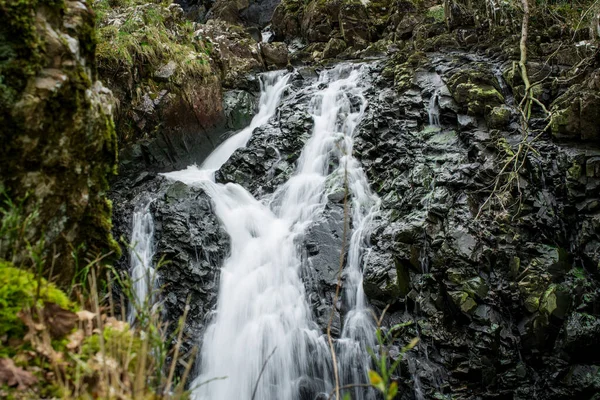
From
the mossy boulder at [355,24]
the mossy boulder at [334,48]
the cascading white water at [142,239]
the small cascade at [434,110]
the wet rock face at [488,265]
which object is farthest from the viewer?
the mossy boulder at [355,24]

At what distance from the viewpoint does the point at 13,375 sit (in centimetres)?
154

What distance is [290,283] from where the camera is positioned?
6.35 m

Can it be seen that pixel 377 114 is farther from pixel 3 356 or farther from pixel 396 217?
pixel 3 356

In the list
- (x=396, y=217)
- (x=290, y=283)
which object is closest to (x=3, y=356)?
(x=290, y=283)

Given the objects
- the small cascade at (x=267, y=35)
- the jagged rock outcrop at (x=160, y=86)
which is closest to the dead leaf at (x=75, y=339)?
the jagged rock outcrop at (x=160, y=86)

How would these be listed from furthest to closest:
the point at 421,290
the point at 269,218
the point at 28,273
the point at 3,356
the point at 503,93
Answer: the point at 503,93 < the point at 269,218 < the point at 421,290 < the point at 28,273 < the point at 3,356

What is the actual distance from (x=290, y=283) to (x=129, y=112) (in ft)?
17.5

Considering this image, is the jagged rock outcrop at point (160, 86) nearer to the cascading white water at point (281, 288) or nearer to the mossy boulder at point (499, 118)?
the cascading white water at point (281, 288)

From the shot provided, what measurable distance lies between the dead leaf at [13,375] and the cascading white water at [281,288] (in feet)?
7.93

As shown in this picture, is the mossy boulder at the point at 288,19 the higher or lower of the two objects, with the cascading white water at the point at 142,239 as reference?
higher

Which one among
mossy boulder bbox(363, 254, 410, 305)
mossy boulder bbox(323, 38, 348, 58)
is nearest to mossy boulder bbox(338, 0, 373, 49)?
mossy boulder bbox(323, 38, 348, 58)

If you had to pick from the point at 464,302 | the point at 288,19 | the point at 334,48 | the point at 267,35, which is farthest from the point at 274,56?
the point at 464,302

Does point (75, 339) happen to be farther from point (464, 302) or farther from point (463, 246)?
point (463, 246)

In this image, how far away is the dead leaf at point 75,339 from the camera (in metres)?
1.78
